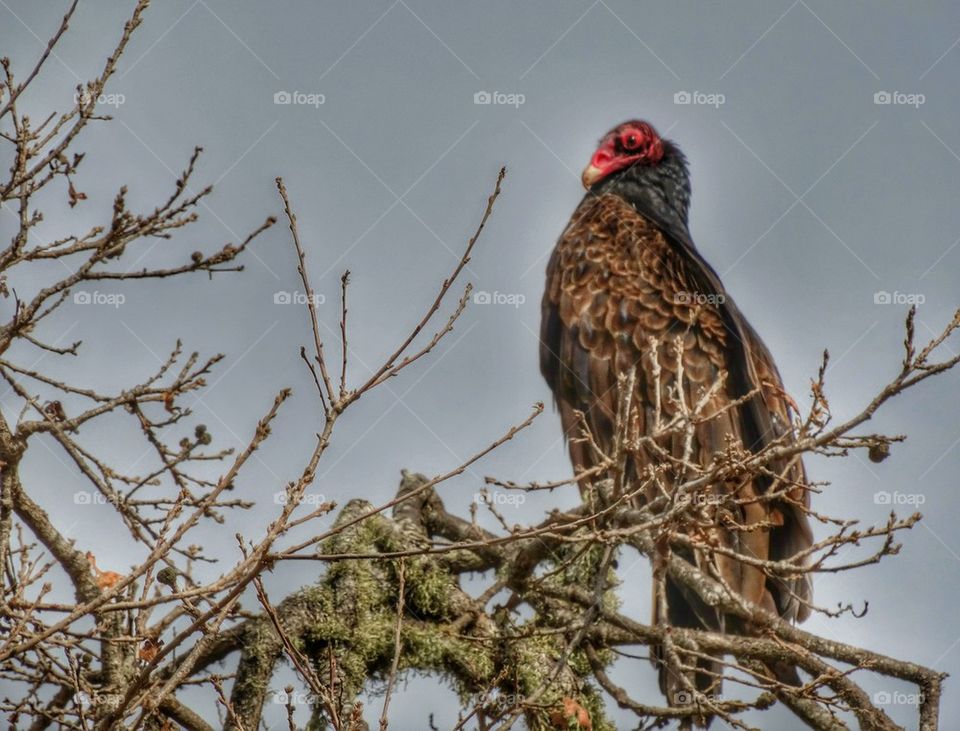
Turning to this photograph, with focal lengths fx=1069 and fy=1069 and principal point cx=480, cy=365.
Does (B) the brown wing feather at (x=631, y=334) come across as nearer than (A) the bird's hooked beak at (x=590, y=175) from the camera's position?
Yes

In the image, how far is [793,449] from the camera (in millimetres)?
2521

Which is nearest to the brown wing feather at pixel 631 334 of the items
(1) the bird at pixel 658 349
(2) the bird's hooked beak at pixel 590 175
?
(1) the bird at pixel 658 349

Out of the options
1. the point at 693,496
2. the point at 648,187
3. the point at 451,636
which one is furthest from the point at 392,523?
the point at 648,187

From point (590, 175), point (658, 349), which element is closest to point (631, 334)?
point (658, 349)

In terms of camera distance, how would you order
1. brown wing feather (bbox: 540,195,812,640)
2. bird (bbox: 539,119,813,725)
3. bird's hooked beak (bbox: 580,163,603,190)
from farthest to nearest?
bird's hooked beak (bbox: 580,163,603,190), brown wing feather (bbox: 540,195,812,640), bird (bbox: 539,119,813,725)

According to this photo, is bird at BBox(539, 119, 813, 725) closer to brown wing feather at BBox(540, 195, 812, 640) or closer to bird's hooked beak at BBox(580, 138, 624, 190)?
brown wing feather at BBox(540, 195, 812, 640)

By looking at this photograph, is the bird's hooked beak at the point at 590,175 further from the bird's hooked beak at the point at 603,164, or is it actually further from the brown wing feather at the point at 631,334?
the brown wing feather at the point at 631,334

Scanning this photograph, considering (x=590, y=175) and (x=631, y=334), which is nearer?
(x=631, y=334)

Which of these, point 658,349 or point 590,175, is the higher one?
point 590,175

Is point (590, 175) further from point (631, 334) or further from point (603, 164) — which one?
point (631, 334)

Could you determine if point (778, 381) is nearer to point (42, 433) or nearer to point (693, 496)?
point (693, 496)

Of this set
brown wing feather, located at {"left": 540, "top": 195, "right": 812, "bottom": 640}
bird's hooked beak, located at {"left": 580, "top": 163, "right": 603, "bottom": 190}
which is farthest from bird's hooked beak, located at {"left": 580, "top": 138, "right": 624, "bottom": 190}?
brown wing feather, located at {"left": 540, "top": 195, "right": 812, "bottom": 640}

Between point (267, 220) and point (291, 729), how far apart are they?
4.13 ft

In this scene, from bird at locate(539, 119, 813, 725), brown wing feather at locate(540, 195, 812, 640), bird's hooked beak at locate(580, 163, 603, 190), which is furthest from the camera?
bird's hooked beak at locate(580, 163, 603, 190)
